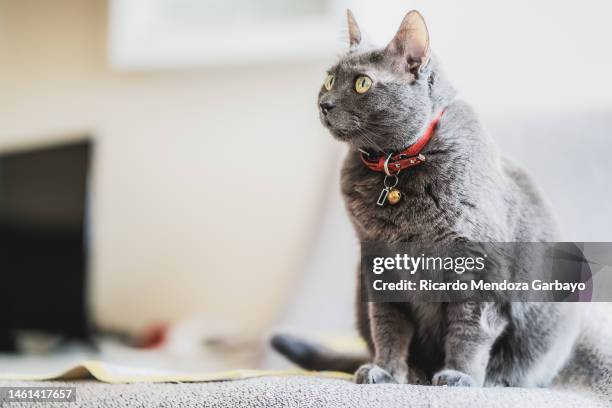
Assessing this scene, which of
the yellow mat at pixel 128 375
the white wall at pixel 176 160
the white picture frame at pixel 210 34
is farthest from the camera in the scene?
the white wall at pixel 176 160

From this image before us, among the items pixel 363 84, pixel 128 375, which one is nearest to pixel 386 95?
pixel 363 84

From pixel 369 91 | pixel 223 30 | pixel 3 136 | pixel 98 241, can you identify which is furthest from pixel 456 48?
pixel 3 136

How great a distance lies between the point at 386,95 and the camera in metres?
0.63

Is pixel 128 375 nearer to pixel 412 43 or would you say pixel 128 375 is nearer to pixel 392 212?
pixel 392 212

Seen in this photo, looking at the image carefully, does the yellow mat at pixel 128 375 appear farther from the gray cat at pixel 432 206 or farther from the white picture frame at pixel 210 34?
the white picture frame at pixel 210 34

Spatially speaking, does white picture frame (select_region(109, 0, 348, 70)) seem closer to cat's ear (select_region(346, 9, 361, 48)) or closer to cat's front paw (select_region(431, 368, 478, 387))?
cat's ear (select_region(346, 9, 361, 48))

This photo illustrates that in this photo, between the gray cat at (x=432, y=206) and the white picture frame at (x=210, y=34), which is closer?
the gray cat at (x=432, y=206)

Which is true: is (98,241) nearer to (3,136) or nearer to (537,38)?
(3,136)

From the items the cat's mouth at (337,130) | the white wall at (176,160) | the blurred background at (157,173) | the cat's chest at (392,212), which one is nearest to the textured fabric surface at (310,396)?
the cat's chest at (392,212)

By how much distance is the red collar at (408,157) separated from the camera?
2.13 ft

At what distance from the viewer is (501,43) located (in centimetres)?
90

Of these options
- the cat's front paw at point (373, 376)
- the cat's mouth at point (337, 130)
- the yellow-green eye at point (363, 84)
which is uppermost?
the yellow-green eye at point (363, 84)

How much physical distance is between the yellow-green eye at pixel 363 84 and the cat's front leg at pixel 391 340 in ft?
0.82

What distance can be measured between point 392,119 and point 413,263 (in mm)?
161
